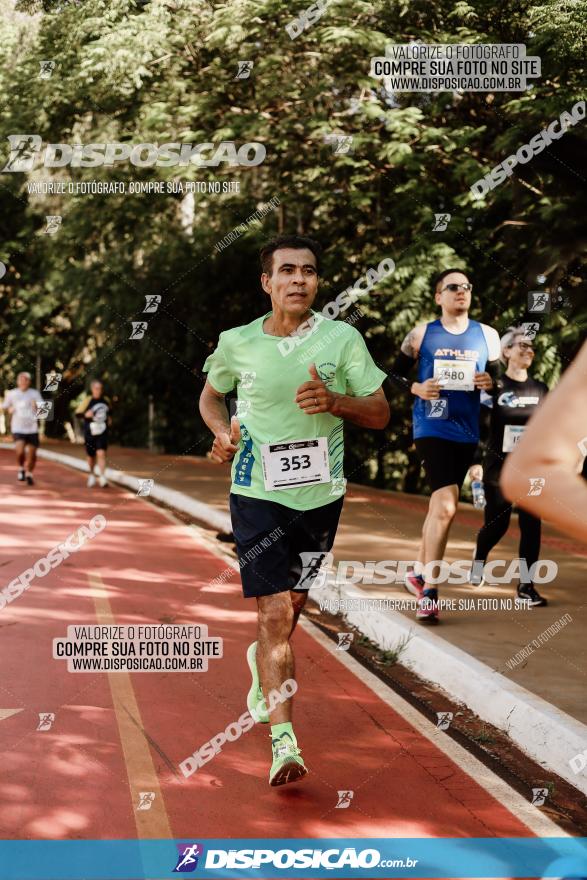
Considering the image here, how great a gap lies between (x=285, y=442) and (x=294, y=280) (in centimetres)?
69

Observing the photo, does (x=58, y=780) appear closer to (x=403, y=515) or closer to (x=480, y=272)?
(x=403, y=515)

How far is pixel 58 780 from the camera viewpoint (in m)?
4.73

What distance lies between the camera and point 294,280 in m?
4.80

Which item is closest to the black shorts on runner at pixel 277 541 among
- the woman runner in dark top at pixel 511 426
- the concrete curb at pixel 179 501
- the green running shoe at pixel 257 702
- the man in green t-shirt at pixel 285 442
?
the man in green t-shirt at pixel 285 442

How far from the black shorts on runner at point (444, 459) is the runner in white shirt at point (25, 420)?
12.9 metres

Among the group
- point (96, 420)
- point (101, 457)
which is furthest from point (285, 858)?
point (101, 457)

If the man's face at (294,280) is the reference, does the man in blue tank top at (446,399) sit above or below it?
below

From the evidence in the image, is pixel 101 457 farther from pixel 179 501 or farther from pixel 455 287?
pixel 455 287

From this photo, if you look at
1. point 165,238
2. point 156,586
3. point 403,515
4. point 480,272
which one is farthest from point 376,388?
point 165,238

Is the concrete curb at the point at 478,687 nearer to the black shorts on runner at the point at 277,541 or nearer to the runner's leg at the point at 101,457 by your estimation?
the black shorts on runner at the point at 277,541

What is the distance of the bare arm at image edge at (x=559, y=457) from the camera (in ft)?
4.62

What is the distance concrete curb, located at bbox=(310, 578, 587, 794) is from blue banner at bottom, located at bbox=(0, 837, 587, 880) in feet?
2.43

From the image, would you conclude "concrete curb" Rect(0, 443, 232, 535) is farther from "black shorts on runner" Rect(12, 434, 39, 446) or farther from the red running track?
the red running track

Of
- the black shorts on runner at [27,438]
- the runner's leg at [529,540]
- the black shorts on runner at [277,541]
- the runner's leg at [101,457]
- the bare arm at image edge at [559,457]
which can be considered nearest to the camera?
the bare arm at image edge at [559,457]
